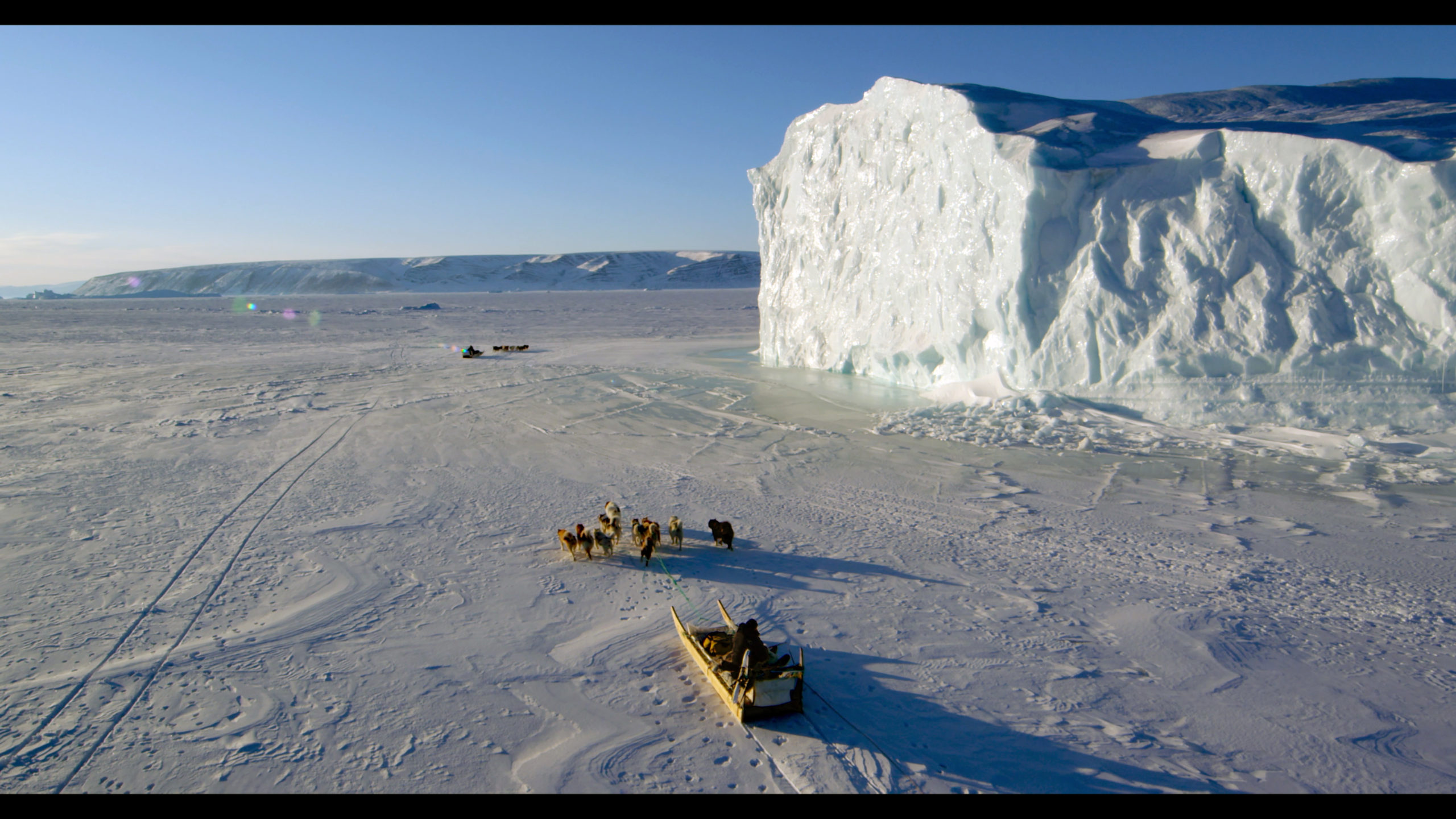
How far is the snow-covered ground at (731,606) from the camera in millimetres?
4012

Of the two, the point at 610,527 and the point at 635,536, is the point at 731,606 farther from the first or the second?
the point at 610,527

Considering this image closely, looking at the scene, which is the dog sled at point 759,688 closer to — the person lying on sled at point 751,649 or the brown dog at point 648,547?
the person lying on sled at point 751,649

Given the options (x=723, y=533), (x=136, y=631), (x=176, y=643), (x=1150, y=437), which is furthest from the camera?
(x=1150, y=437)

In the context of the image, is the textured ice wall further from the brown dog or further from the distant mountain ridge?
the distant mountain ridge

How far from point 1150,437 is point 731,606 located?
328 inches

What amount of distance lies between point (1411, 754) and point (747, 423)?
9966 mm

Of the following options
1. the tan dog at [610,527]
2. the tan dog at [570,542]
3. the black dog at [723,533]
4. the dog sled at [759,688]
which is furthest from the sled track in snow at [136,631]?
the black dog at [723,533]

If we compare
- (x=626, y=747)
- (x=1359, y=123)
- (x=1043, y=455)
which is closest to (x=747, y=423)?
(x=1043, y=455)

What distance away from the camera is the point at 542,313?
160 ft

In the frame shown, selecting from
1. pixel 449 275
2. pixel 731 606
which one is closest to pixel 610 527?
pixel 731 606

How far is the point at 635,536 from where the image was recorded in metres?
7.14

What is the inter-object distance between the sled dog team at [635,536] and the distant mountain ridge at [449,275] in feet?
302

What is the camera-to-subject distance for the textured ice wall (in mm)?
10906
